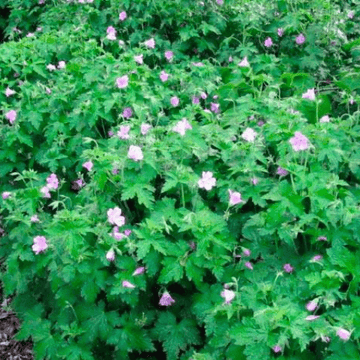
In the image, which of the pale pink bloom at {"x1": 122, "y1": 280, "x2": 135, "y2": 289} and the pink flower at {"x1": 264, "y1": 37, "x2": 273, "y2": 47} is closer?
the pale pink bloom at {"x1": 122, "y1": 280, "x2": 135, "y2": 289}

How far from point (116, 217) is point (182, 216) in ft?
1.09

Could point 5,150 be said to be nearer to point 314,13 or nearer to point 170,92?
point 170,92

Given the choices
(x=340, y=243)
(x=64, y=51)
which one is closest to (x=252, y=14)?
(x=64, y=51)

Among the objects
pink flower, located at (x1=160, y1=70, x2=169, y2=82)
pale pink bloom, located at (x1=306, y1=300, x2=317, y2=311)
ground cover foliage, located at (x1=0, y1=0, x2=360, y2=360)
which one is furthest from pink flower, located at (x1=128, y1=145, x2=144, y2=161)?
pink flower, located at (x1=160, y1=70, x2=169, y2=82)

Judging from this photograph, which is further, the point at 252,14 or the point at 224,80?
the point at 252,14

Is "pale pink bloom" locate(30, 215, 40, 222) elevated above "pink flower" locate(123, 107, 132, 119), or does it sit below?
below

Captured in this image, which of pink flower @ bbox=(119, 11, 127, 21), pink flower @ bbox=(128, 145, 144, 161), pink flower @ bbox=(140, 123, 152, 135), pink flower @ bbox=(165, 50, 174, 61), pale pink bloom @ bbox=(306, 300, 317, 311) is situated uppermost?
pink flower @ bbox=(128, 145, 144, 161)

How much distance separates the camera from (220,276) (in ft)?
8.86

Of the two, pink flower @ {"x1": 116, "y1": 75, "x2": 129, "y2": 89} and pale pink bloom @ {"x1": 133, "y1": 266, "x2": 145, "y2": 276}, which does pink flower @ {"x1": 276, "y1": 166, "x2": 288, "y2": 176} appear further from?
pink flower @ {"x1": 116, "y1": 75, "x2": 129, "y2": 89}

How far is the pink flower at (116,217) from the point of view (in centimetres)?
279

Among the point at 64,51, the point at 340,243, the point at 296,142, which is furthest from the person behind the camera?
the point at 64,51

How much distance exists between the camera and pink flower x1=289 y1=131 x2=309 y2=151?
2898 mm

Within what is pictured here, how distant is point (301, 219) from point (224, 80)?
6.12ft

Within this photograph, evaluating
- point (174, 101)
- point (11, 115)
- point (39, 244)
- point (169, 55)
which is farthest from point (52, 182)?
point (169, 55)
